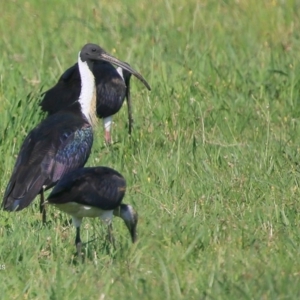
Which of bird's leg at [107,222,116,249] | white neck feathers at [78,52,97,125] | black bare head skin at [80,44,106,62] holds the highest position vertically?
black bare head skin at [80,44,106,62]

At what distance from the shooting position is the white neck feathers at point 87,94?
799cm

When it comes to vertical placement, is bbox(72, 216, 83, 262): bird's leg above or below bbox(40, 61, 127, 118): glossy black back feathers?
above

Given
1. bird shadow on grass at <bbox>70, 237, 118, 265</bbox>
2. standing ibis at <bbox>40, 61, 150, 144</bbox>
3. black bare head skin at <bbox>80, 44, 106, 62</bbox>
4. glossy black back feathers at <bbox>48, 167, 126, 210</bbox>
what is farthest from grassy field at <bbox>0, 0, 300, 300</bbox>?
black bare head skin at <bbox>80, 44, 106, 62</bbox>

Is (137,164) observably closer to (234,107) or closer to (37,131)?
(37,131)

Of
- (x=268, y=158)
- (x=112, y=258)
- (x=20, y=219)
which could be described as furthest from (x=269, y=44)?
(x=112, y=258)

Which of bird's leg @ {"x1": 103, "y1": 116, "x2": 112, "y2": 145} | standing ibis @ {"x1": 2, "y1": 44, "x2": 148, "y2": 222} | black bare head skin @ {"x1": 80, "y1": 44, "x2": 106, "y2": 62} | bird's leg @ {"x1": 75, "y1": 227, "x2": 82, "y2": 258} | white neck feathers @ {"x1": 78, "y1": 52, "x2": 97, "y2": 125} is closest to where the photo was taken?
bird's leg @ {"x1": 75, "y1": 227, "x2": 82, "y2": 258}

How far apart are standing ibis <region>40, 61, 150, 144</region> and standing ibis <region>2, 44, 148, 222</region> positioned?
3.16 feet

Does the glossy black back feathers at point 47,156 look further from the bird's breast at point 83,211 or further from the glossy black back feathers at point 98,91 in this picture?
the glossy black back feathers at point 98,91

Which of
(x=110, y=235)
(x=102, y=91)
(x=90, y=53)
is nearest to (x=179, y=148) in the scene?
(x=90, y=53)

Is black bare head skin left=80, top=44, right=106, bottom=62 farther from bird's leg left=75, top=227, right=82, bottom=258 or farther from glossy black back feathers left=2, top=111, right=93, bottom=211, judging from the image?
bird's leg left=75, top=227, right=82, bottom=258

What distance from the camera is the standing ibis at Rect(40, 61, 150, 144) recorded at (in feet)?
29.1

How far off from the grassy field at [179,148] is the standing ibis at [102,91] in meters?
0.14

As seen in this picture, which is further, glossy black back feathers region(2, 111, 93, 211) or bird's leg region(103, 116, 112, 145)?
bird's leg region(103, 116, 112, 145)

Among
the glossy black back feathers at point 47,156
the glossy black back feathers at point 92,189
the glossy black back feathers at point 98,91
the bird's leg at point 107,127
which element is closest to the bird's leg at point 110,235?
the glossy black back feathers at point 92,189
